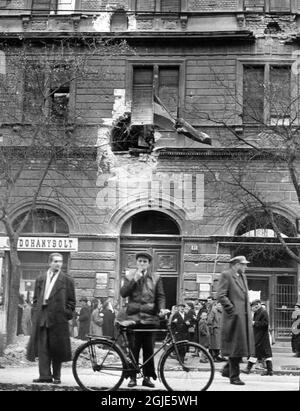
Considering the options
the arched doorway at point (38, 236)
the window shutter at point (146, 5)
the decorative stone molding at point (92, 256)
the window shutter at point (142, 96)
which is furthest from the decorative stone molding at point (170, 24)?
the decorative stone molding at point (92, 256)

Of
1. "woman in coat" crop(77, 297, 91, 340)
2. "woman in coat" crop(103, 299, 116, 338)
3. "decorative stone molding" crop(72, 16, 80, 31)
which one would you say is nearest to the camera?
"woman in coat" crop(103, 299, 116, 338)

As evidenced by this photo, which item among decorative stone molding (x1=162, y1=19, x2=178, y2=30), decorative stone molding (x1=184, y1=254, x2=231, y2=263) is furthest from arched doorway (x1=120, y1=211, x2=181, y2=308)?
decorative stone molding (x1=162, y1=19, x2=178, y2=30)

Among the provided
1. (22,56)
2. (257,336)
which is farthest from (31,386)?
(22,56)

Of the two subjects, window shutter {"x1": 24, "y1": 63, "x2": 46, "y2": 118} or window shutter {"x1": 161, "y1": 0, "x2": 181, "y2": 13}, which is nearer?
window shutter {"x1": 24, "y1": 63, "x2": 46, "y2": 118}

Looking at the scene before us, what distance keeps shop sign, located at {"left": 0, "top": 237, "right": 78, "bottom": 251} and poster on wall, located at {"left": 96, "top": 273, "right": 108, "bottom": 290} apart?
116 cm

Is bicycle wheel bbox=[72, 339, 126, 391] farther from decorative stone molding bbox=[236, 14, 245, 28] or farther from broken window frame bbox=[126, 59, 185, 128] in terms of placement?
decorative stone molding bbox=[236, 14, 245, 28]

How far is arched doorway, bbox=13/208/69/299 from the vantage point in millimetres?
21672

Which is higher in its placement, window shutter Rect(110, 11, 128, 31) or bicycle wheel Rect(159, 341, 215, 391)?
window shutter Rect(110, 11, 128, 31)

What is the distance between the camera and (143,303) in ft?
30.0

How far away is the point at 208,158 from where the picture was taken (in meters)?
21.6

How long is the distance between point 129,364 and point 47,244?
13082mm

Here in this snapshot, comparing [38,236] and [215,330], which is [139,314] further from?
[38,236]

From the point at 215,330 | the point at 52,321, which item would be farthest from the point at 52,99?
the point at 52,321

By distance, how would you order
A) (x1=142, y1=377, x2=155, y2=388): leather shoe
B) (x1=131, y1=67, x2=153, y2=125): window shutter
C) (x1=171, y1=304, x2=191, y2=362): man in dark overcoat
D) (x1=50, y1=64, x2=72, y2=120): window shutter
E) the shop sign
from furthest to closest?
(x1=131, y1=67, x2=153, y2=125): window shutter
the shop sign
(x1=50, y1=64, x2=72, y2=120): window shutter
(x1=171, y1=304, x2=191, y2=362): man in dark overcoat
(x1=142, y1=377, x2=155, y2=388): leather shoe
